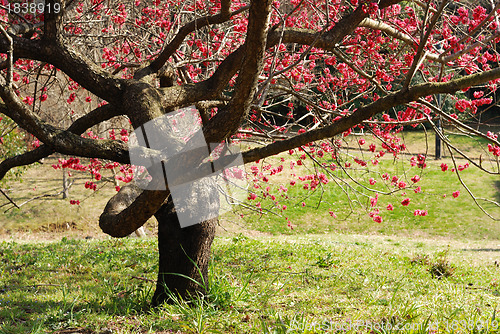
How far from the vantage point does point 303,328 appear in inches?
112

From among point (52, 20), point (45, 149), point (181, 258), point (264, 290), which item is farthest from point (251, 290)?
point (52, 20)

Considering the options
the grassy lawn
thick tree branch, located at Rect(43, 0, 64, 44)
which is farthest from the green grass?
thick tree branch, located at Rect(43, 0, 64, 44)

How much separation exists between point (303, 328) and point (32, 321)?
2369 mm

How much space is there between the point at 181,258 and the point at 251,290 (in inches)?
39.0

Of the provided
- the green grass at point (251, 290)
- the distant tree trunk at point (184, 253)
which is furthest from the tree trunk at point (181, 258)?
the green grass at point (251, 290)

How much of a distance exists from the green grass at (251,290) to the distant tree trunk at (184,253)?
15 cm

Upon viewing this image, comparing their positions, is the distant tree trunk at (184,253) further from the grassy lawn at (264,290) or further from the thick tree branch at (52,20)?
the thick tree branch at (52,20)

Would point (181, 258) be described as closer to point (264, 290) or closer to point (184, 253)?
point (184, 253)

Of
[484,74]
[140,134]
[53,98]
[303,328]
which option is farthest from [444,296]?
[53,98]

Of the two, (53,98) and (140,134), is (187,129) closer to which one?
(140,134)

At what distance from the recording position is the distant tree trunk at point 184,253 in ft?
12.1

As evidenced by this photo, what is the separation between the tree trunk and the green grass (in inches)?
5.9

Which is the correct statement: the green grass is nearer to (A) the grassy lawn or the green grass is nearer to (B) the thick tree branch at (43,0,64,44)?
(A) the grassy lawn

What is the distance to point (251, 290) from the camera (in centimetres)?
432
